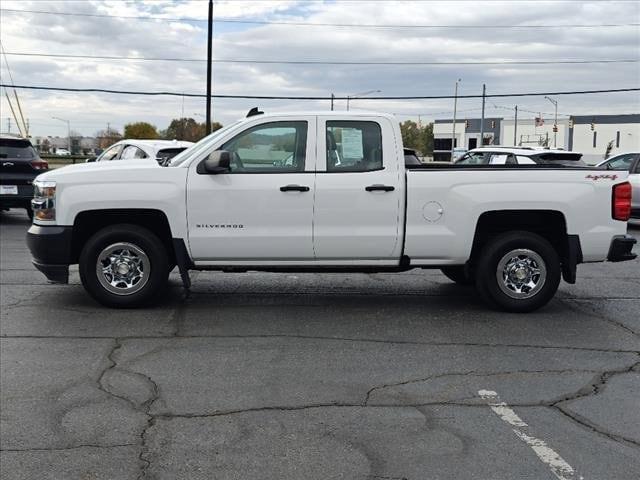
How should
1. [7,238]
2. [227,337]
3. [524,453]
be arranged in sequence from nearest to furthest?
1. [524,453]
2. [227,337]
3. [7,238]

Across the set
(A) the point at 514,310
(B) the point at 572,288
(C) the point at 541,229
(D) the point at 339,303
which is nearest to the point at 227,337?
(D) the point at 339,303

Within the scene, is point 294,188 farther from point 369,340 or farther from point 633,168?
point 633,168

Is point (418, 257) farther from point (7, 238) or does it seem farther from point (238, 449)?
point (7, 238)

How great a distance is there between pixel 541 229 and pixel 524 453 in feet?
13.7

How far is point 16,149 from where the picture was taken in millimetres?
16266

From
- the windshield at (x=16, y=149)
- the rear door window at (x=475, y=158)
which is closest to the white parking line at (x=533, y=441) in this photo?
the rear door window at (x=475, y=158)

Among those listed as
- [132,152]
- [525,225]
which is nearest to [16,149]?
[132,152]

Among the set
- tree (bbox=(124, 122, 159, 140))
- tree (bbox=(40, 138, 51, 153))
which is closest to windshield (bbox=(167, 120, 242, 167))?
tree (bbox=(124, 122, 159, 140))

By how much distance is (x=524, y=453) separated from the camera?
4.27 meters

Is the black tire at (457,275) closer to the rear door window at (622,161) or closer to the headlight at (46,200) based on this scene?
the headlight at (46,200)

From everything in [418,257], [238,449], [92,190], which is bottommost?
[238,449]

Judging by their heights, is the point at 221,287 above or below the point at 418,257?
below

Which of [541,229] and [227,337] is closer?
[227,337]

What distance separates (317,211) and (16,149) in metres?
10.9
